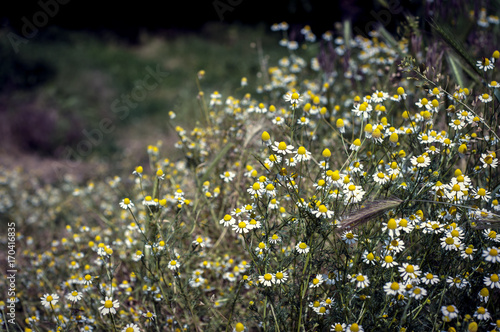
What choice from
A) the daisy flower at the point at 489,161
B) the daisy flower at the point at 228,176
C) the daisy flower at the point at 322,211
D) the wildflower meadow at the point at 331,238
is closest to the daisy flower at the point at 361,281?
the wildflower meadow at the point at 331,238

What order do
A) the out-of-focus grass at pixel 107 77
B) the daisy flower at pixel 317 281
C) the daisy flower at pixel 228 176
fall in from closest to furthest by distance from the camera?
the daisy flower at pixel 317 281, the daisy flower at pixel 228 176, the out-of-focus grass at pixel 107 77

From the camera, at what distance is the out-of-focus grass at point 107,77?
590 cm

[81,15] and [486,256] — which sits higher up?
[486,256]

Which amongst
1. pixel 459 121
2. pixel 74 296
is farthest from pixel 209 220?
pixel 459 121

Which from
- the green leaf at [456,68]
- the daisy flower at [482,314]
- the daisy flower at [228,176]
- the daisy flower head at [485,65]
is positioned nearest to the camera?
the daisy flower at [482,314]

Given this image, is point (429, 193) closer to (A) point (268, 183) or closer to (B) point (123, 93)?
(A) point (268, 183)

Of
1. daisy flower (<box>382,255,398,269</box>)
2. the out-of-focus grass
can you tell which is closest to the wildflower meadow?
daisy flower (<box>382,255,398,269</box>)

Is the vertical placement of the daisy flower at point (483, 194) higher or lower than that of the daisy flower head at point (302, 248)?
higher

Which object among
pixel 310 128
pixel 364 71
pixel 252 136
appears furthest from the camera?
pixel 364 71

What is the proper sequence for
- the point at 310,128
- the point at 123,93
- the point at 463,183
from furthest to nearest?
1. the point at 123,93
2. the point at 310,128
3. the point at 463,183

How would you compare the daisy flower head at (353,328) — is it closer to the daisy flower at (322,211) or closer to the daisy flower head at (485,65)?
the daisy flower at (322,211)

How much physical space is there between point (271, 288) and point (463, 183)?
0.89 meters

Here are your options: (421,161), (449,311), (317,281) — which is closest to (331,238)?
(317,281)

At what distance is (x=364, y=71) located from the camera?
3.22 metres
